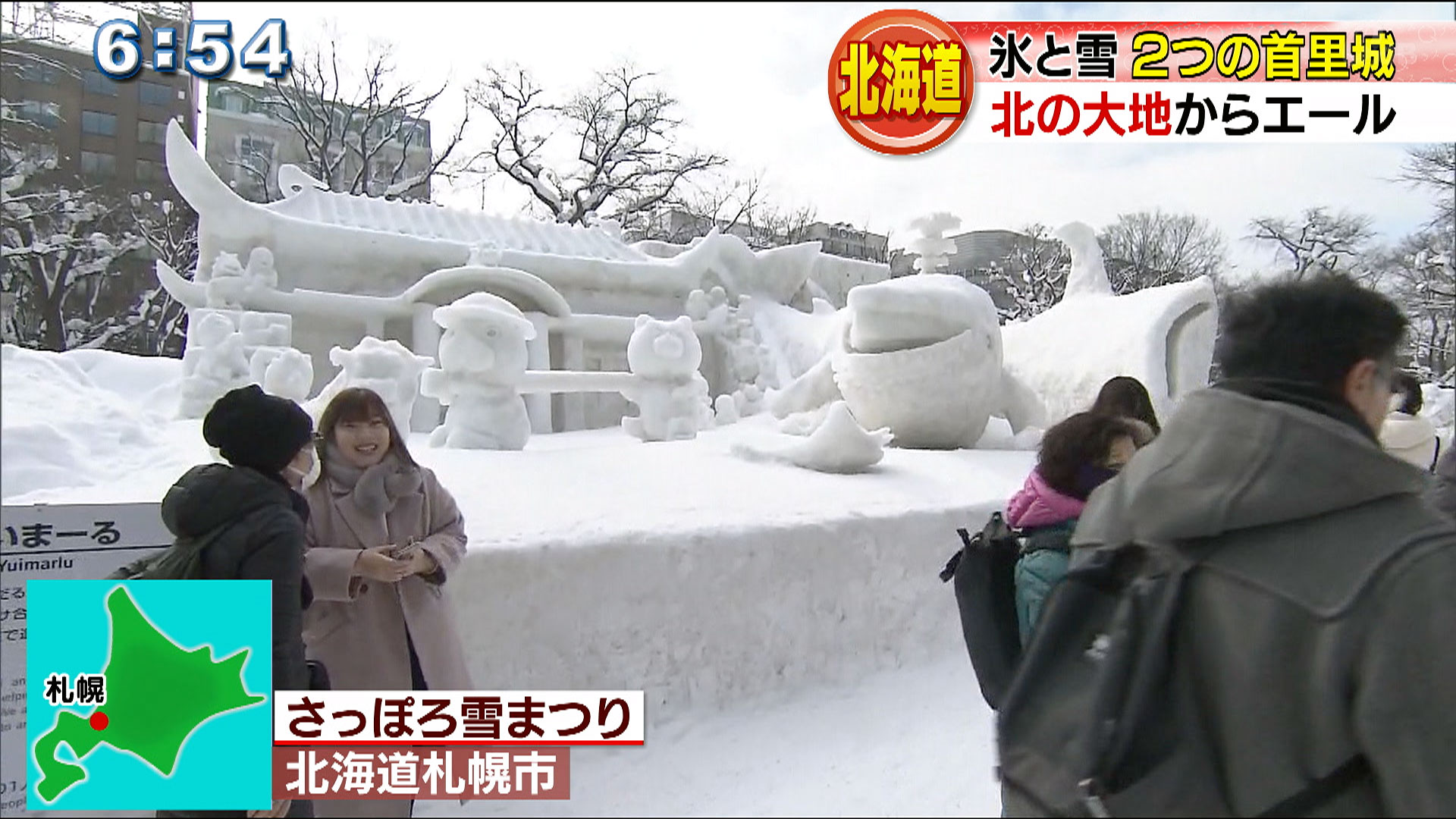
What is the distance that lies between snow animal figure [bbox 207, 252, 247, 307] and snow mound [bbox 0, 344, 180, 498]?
5.04ft

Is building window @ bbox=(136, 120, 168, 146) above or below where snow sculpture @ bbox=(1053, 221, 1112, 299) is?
above

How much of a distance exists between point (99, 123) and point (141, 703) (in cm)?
264

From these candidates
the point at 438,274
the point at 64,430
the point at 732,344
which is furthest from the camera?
the point at 732,344

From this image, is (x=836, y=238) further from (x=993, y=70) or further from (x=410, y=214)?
(x=993, y=70)

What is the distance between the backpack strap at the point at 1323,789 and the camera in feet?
2.79

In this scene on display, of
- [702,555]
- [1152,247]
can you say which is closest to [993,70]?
[702,555]

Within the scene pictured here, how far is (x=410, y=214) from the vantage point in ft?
29.0

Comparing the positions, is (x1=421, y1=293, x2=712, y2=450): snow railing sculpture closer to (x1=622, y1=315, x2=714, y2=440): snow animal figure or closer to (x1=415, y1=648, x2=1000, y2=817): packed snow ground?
(x1=622, y1=315, x2=714, y2=440): snow animal figure

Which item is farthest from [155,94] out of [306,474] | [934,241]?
[934,241]

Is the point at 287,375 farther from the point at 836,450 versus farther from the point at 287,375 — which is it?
the point at 836,450

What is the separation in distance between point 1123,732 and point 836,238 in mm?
7015

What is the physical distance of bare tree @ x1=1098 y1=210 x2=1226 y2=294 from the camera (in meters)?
6.02

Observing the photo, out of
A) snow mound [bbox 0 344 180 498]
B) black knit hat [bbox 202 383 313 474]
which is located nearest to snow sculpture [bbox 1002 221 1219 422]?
black knit hat [bbox 202 383 313 474]

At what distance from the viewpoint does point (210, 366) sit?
240 inches
